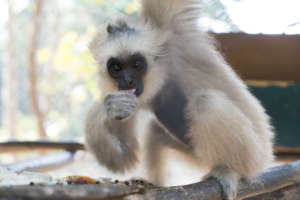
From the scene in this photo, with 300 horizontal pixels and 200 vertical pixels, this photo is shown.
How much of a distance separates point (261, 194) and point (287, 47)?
2.07 meters

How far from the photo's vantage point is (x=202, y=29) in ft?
11.7

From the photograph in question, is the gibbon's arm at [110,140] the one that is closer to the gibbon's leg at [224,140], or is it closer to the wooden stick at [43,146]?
the gibbon's leg at [224,140]

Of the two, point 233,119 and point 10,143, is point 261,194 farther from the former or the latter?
point 10,143

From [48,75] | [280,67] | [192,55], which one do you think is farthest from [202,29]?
[48,75]

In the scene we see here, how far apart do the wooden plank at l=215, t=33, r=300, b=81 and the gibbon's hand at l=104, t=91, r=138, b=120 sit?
5.75 feet

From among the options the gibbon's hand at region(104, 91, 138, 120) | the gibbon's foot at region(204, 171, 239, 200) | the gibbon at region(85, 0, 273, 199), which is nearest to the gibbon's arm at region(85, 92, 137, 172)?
the gibbon at region(85, 0, 273, 199)

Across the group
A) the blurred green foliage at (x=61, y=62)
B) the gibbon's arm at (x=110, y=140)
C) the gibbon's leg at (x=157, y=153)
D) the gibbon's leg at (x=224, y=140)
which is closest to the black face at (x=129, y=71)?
the gibbon's arm at (x=110, y=140)

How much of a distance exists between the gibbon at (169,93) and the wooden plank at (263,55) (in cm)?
88

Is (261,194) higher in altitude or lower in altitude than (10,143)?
lower

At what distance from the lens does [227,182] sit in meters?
2.71

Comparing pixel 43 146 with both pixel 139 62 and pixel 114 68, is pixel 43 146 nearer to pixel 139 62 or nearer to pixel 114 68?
pixel 114 68

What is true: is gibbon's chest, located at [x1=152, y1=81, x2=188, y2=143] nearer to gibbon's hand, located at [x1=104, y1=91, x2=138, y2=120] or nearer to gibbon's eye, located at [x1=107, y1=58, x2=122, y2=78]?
gibbon's eye, located at [x1=107, y1=58, x2=122, y2=78]

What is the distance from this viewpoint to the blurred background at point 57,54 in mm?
3764

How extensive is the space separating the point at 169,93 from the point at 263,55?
1.85m
